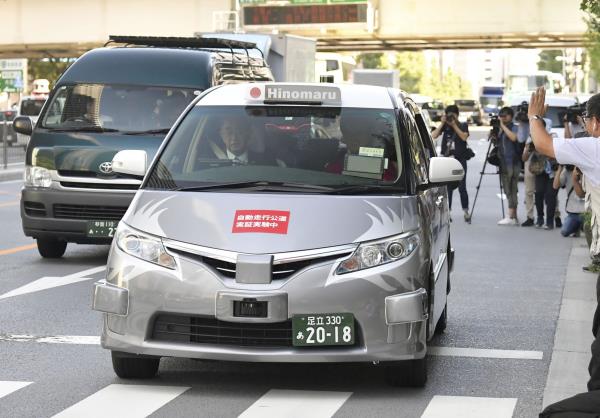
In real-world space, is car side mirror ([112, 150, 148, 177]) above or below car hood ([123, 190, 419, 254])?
above

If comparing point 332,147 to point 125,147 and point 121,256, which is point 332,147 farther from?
point 125,147

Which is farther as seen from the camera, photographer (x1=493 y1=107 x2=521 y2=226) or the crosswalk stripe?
photographer (x1=493 y1=107 x2=521 y2=226)

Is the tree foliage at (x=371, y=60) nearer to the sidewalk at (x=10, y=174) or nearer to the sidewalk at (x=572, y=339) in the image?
the sidewalk at (x=10, y=174)

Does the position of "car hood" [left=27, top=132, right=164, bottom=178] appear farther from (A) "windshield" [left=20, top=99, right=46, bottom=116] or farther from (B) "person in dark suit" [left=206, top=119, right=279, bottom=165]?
(A) "windshield" [left=20, top=99, right=46, bottom=116]

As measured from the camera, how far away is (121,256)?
783 cm

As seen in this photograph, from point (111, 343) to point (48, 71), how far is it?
90.3 metres

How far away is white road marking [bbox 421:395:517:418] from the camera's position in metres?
7.40

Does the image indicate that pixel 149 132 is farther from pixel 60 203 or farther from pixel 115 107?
pixel 60 203

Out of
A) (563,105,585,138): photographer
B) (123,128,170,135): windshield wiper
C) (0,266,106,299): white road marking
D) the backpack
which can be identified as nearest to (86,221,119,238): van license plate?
(0,266,106,299): white road marking

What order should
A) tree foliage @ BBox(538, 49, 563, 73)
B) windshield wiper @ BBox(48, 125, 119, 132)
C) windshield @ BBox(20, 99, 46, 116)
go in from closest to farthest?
windshield wiper @ BBox(48, 125, 119, 132) → windshield @ BBox(20, 99, 46, 116) → tree foliage @ BBox(538, 49, 563, 73)

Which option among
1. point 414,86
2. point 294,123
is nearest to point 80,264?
point 294,123

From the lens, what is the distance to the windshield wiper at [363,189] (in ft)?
26.8

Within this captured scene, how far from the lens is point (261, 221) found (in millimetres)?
7730

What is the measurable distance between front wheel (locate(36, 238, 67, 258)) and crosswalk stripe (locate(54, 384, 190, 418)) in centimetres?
709
